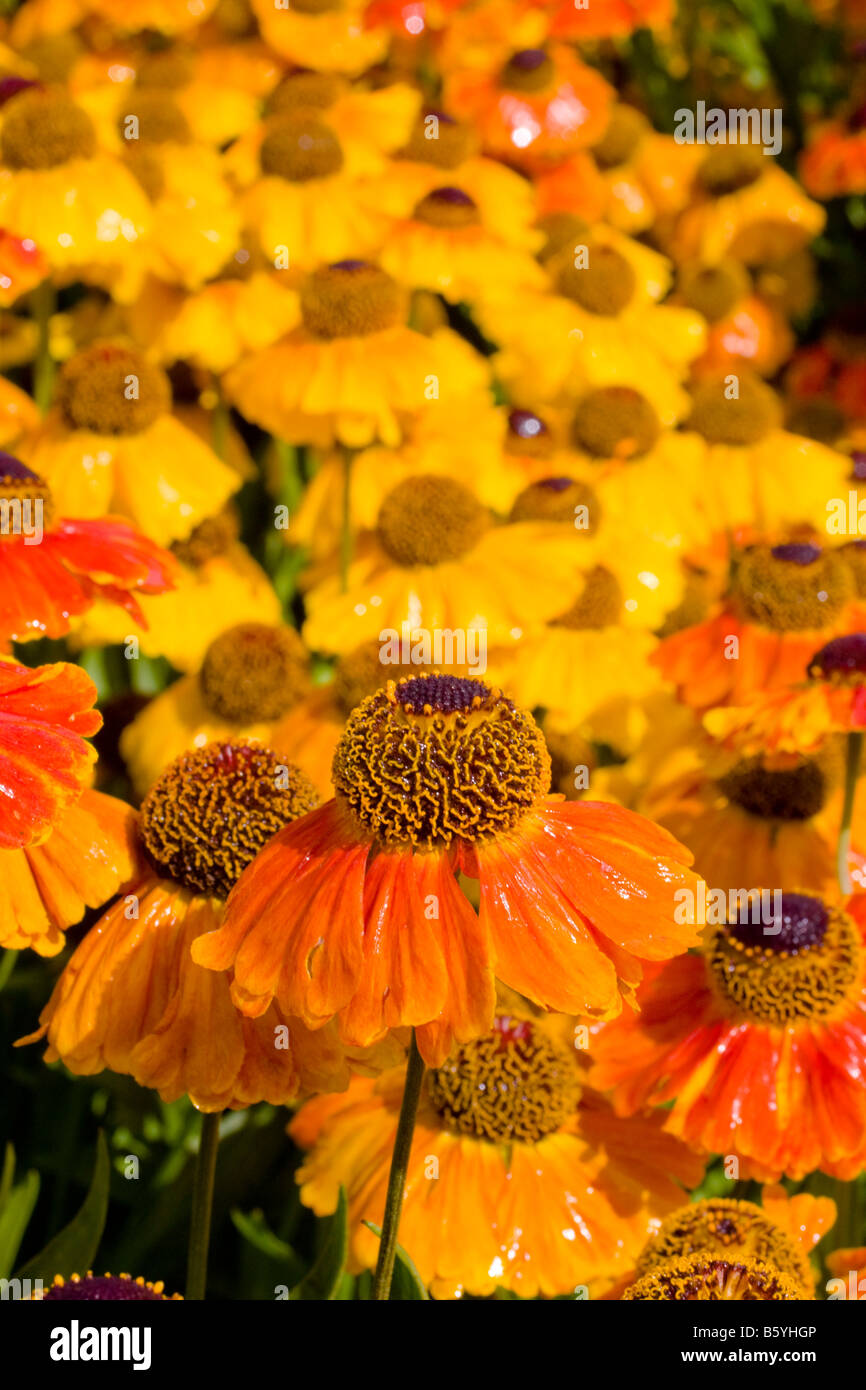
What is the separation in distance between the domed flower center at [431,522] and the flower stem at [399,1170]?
3.08 ft

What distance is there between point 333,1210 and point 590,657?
0.75 metres

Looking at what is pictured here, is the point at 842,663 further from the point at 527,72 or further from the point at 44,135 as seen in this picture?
the point at 527,72

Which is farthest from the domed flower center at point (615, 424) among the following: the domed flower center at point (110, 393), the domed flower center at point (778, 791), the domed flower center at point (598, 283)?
the domed flower center at point (778, 791)

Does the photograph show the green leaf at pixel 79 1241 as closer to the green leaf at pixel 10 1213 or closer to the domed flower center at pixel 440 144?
the green leaf at pixel 10 1213

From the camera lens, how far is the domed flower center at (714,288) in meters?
2.44

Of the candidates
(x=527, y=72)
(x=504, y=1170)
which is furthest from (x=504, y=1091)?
(x=527, y=72)

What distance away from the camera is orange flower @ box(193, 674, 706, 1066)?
2.48 feet

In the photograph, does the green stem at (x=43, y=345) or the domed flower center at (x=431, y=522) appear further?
the green stem at (x=43, y=345)

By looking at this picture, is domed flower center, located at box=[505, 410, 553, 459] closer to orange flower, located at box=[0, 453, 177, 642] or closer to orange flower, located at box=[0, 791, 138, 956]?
orange flower, located at box=[0, 453, 177, 642]

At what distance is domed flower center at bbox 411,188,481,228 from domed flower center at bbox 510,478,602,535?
1.36ft

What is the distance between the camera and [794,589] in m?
1.61

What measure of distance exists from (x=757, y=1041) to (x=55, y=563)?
62cm
